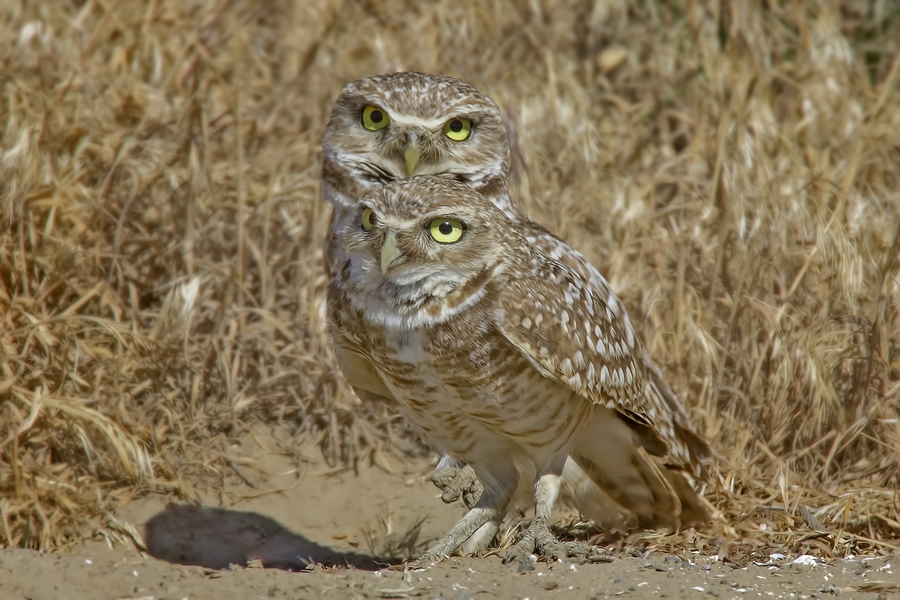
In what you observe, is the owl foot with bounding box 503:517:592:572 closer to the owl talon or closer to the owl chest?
the owl talon

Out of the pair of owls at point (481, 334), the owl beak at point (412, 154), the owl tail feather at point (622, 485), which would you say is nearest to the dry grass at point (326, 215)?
the owl tail feather at point (622, 485)

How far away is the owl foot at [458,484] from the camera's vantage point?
345 cm

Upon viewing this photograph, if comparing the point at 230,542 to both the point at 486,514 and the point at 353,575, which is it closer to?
the point at 486,514

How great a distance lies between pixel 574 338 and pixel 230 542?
1688 mm

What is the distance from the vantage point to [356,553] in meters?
3.98

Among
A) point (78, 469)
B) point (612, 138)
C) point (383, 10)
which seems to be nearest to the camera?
point (78, 469)

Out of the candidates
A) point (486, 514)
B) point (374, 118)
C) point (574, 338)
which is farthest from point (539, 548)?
point (374, 118)

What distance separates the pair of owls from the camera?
9.45 ft

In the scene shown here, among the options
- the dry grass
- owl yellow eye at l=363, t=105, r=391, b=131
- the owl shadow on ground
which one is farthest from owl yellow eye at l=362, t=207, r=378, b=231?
the owl shadow on ground

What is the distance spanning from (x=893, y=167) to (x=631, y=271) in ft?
4.70

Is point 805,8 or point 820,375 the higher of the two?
point 805,8

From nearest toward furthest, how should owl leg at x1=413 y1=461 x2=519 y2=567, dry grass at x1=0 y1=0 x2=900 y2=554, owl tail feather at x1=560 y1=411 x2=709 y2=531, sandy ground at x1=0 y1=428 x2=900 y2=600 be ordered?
sandy ground at x1=0 y1=428 x2=900 y2=600, owl leg at x1=413 y1=461 x2=519 y2=567, owl tail feather at x1=560 y1=411 x2=709 y2=531, dry grass at x1=0 y1=0 x2=900 y2=554

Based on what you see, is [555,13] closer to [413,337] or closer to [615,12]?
[615,12]

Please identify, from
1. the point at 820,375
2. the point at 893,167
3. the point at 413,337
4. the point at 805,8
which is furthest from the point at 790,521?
the point at 805,8
